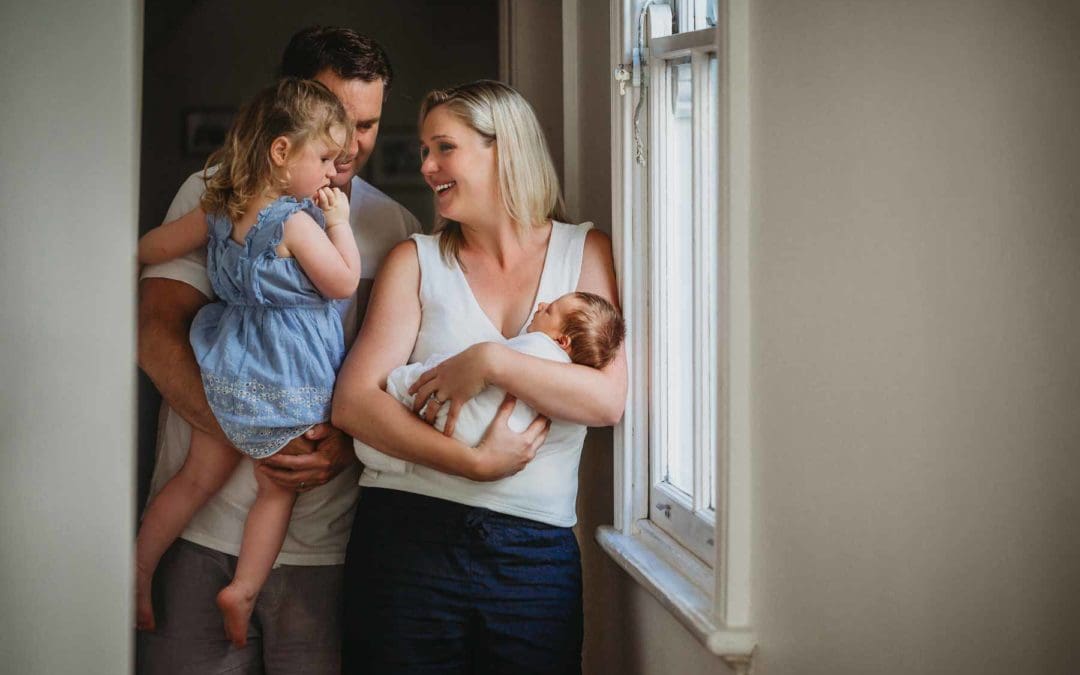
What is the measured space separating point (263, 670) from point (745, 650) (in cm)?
114

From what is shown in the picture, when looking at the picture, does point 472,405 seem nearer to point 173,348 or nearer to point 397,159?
point 173,348

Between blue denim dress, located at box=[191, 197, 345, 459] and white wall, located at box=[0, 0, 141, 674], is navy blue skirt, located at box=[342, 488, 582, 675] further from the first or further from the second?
white wall, located at box=[0, 0, 141, 674]

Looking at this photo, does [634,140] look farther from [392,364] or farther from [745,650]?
[745,650]

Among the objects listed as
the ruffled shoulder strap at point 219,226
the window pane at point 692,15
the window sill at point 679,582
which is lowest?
the window sill at point 679,582

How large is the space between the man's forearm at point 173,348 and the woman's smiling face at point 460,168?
0.57 meters

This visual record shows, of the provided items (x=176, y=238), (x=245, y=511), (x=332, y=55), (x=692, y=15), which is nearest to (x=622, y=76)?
(x=692, y=15)

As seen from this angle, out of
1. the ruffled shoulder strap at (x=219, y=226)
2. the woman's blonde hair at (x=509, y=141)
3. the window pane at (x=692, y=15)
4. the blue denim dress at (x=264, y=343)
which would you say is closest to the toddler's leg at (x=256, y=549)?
→ the blue denim dress at (x=264, y=343)

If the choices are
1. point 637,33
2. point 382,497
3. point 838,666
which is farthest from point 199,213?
point 838,666

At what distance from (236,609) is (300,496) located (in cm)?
26

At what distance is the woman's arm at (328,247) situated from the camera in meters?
1.76

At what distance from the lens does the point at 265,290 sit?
5.83 ft

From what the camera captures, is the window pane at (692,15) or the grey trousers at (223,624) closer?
the window pane at (692,15)

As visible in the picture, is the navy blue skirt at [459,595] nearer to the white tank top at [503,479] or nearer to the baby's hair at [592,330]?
the white tank top at [503,479]

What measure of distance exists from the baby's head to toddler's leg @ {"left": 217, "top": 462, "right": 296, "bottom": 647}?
2.09 ft
